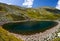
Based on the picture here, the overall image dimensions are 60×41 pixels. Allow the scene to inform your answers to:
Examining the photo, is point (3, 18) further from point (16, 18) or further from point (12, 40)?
point (12, 40)

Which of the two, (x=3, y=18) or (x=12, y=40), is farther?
(x=3, y=18)

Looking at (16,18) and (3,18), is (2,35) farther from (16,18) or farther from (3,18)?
(16,18)

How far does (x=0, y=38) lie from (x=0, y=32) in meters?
2.00

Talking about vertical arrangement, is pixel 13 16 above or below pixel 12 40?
above

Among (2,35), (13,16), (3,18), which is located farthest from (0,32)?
(13,16)

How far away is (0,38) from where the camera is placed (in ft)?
73.9

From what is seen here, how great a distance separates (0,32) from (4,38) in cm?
155

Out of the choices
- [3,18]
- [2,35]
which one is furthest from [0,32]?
[3,18]

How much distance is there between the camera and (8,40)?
23609mm

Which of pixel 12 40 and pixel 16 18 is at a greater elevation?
pixel 16 18

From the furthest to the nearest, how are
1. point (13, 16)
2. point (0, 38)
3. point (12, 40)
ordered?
point (13, 16), point (12, 40), point (0, 38)

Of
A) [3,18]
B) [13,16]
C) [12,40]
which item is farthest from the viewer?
[13,16]

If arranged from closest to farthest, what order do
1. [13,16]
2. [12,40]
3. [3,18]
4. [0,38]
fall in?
[0,38] → [12,40] → [3,18] → [13,16]

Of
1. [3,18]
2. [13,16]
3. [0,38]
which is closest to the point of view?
[0,38]
